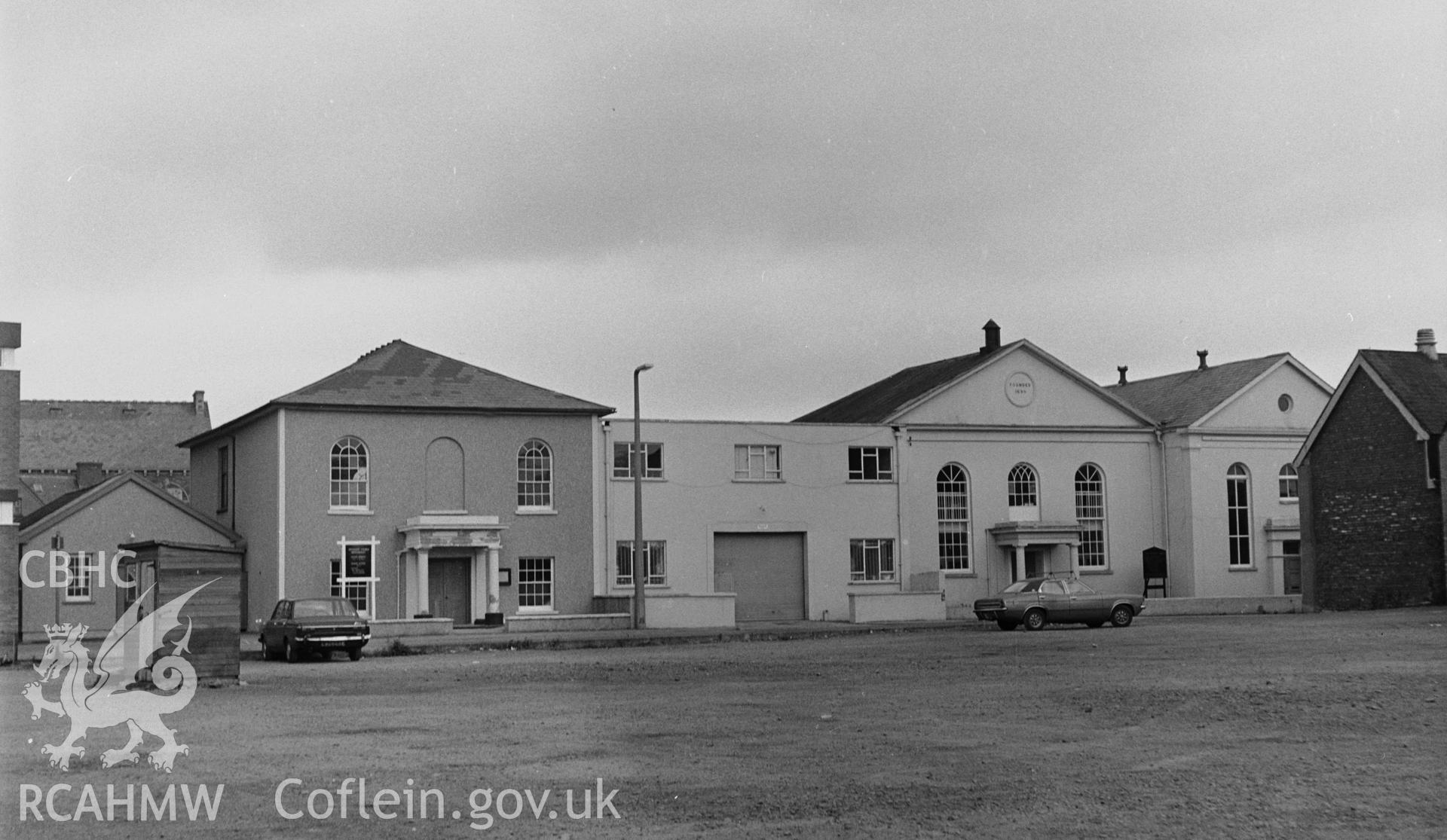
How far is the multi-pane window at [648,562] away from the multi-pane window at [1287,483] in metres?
23.2

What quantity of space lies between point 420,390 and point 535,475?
14.2 feet

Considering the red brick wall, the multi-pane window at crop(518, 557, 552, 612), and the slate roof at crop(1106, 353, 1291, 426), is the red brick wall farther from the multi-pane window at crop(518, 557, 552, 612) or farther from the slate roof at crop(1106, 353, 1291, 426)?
the multi-pane window at crop(518, 557, 552, 612)

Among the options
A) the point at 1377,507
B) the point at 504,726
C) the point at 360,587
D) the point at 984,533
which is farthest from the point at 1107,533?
the point at 504,726

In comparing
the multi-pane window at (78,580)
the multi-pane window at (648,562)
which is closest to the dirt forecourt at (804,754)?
the multi-pane window at (648,562)

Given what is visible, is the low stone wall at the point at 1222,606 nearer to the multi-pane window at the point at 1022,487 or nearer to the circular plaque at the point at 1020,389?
the multi-pane window at the point at 1022,487

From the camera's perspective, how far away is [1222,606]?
4938 centimetres

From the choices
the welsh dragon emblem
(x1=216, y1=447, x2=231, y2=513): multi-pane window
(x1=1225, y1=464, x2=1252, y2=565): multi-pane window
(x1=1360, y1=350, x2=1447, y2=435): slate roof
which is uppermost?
(x1=1360, y1=350, x2=1447, y2=435): slate roof

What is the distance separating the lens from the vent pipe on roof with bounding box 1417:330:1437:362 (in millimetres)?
49062

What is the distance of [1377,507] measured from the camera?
4684 cm

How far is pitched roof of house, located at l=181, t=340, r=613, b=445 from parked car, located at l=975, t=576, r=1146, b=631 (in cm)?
1476

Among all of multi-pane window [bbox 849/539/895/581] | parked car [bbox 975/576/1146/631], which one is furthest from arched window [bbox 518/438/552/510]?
parked car [bbox 975/576/1146/631]

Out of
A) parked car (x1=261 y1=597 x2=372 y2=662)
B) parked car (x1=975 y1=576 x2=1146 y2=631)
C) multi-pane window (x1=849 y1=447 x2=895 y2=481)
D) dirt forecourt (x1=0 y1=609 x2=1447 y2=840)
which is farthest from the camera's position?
multi-pane window (x1=849 y1=447 x2=895 y2=481)

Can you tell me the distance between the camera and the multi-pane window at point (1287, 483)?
56869mm

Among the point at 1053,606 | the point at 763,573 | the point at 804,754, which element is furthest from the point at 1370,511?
the point at 804,754
